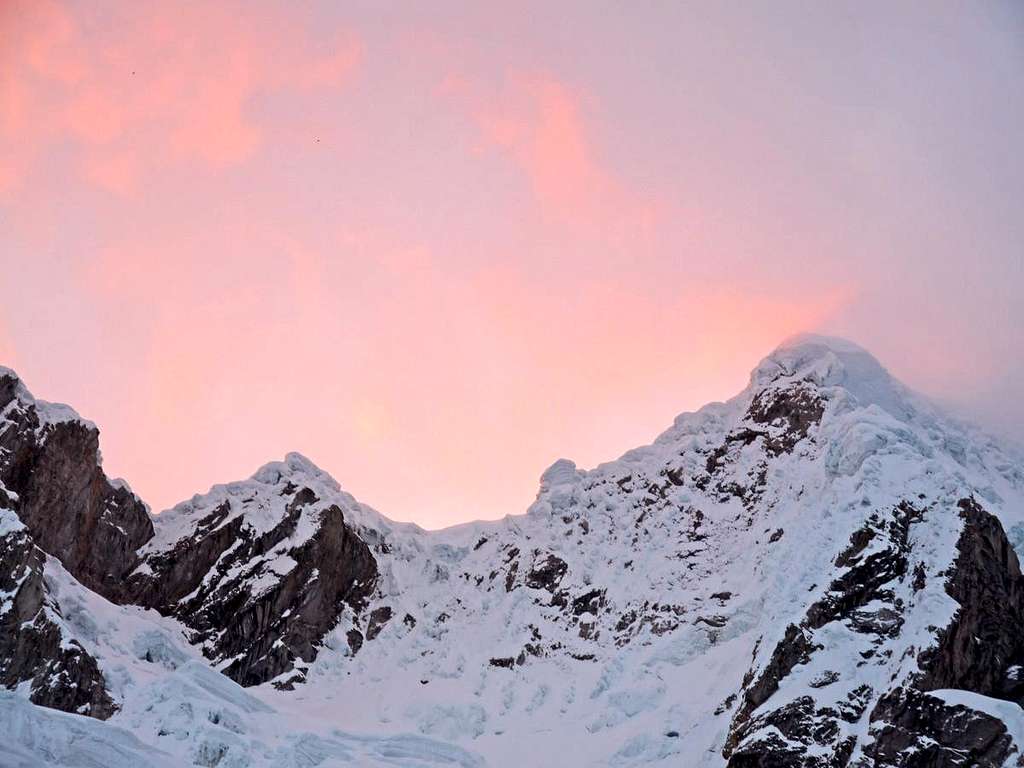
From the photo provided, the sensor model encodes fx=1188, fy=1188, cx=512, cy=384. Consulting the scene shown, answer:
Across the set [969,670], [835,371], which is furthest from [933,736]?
[835,371]

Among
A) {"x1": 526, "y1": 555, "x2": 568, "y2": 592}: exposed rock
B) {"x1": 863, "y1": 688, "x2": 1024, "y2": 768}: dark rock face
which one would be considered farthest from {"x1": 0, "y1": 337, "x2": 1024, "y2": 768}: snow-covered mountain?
{"x1": 526, "y1": 555, "x2": 568, "y2": 592}: exposed rock

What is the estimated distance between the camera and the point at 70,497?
388ft

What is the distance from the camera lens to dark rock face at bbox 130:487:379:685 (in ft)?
388

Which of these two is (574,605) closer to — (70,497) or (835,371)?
(835,371)

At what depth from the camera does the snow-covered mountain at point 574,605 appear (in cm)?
7750

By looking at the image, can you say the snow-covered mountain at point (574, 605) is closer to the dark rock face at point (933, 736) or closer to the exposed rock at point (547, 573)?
the dark rock face at point (933, 736)

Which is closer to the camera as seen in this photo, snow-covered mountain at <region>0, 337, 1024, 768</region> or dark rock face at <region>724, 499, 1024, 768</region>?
dark rock face at <region>724, 499, 1024, 768</region>

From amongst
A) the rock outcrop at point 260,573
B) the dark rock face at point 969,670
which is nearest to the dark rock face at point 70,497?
the rock outcrop at point 260,573

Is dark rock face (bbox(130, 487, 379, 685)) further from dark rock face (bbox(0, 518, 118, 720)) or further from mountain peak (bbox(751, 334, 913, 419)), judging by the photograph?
mountain peak (bbox(751, 334, 913, 419))

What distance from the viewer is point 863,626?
8106 cm

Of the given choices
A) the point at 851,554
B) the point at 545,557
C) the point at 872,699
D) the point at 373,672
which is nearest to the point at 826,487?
the point at 851,554

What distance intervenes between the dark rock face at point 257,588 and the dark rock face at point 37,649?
25.9 m

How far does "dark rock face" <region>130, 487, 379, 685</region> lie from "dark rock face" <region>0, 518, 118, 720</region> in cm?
2589

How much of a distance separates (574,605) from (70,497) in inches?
2027
